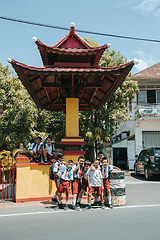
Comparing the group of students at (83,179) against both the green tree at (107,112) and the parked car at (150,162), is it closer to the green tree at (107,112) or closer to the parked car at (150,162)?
the parked car at (150,162)

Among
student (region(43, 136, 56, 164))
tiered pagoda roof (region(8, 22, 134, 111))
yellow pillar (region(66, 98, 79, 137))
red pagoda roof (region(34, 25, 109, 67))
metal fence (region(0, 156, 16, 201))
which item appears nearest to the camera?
metal fence (region(0, 156, 16, 201))

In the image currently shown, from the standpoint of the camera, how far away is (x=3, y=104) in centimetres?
1593

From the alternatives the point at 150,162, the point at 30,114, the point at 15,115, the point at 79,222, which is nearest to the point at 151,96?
the point at 150,162

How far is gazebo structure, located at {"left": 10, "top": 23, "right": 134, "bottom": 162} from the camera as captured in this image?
8.10 m

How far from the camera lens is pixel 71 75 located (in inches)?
326

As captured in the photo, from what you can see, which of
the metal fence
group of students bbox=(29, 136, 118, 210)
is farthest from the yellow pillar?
the metal fence

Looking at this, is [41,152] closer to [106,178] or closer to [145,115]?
[106,178]

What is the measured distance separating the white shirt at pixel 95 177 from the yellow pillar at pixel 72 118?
227 cm

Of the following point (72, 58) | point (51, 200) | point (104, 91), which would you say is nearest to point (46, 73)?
point (72, 58)

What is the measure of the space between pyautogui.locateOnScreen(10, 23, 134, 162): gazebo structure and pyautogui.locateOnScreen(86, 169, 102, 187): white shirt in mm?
1530

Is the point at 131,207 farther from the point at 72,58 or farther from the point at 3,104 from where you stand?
the point at 3,104

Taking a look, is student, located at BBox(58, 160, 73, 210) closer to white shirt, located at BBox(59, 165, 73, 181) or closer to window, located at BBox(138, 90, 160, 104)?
white shirt, located at BBox(59, 165, 73, 181)

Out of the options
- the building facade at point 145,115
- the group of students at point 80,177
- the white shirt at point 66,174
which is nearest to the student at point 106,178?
the group of students at point 80,177

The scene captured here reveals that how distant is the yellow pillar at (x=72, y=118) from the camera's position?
9156 millimetres
